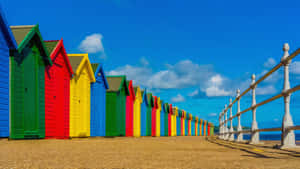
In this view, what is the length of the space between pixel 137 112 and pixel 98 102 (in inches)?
326

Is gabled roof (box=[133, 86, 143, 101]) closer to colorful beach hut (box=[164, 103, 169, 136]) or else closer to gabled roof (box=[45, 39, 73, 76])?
colorful beach hut (box=[164, 103, 169, 136])

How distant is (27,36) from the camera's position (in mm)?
10664

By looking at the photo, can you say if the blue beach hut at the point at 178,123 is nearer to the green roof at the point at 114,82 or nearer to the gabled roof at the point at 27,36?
the green roof at the point at 114,82

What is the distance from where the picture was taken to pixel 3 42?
31.3ft

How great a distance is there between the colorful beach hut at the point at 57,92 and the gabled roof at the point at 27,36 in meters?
1.07

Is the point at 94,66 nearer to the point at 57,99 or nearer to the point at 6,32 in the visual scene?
the point at 57,99

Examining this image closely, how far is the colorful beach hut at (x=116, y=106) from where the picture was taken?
67.3 feet

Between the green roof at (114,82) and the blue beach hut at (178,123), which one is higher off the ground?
the green roof at (114,82)

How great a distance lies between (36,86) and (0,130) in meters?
2.38

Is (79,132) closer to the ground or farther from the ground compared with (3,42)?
closer to the ground

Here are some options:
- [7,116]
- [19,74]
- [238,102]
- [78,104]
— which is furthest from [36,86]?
[238,102]

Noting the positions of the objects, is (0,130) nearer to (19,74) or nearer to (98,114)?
(19,74)

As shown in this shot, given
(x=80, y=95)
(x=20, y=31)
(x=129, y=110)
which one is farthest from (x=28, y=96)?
(x=129, y=110)

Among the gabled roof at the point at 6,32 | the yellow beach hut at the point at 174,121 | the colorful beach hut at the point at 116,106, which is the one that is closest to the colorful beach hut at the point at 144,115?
the colorful beach hut at the point at 116,106
